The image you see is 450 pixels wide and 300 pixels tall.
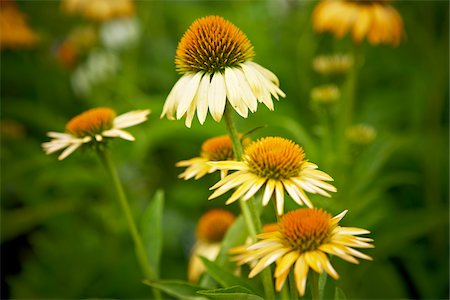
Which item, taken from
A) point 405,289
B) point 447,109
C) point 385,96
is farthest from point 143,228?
point 447,109

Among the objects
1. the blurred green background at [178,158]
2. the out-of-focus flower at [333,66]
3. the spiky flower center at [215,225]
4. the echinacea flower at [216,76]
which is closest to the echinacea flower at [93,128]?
the echinacea flower at [216,76]

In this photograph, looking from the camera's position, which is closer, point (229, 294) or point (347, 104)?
point (229, 294)

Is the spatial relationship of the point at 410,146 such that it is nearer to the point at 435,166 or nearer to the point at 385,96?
the point at 435,166

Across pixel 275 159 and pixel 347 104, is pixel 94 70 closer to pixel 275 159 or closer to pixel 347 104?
pixel 347 104

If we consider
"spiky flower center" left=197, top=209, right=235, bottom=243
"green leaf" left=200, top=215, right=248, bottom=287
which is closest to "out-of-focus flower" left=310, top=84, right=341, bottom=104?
"spiky flower center" left=197, top=209, right=235, bottom=243

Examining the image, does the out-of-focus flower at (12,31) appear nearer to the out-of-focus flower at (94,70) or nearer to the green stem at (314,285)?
the out-of-focus flower at (94,70)

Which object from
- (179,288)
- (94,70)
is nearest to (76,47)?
(94,70)
